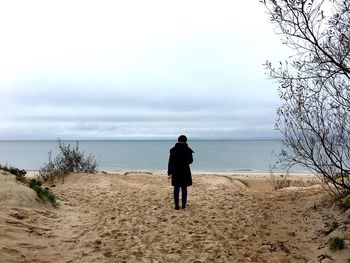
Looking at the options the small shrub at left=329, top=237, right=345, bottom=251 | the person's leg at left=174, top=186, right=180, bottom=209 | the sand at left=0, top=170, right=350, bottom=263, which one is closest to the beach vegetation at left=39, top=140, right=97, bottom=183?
the sand at left=0, top=170, right=350, bottom=263

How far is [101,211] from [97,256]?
3.59m

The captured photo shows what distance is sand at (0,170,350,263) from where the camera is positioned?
781cm

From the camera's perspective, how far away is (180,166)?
11.1 m

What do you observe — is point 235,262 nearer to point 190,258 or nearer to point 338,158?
point 190,258

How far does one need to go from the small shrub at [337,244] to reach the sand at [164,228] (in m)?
0.13

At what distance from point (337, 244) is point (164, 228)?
346cm

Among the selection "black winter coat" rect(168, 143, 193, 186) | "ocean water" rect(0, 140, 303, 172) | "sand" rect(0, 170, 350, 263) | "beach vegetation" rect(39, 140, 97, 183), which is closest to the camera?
"sand" rect(0, 170, 350, 263)

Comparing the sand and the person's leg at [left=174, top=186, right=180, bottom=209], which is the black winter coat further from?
the sand

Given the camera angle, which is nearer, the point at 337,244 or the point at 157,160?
the point at 337,244

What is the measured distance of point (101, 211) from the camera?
36.9 ft

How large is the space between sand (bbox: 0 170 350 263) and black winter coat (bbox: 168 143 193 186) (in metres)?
0.72

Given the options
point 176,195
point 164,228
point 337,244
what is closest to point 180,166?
point 176,195

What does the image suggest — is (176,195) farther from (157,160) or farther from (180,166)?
(157,160)

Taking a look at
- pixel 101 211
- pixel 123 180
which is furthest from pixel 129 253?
pixel 123 180
